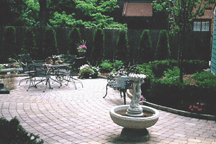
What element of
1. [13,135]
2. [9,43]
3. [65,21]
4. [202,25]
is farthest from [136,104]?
[65,21]

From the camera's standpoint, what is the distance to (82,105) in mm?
7586

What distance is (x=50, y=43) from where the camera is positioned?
15875mm

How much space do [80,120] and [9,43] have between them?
11.0m

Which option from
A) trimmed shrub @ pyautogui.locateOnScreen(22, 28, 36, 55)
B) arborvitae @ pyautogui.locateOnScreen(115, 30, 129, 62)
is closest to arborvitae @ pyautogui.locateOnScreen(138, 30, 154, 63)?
arborvitae @ pyautogui.locateOnScreen(115, 30, 129, 62)

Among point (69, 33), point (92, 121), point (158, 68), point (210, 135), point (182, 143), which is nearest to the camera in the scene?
point (182, 143)

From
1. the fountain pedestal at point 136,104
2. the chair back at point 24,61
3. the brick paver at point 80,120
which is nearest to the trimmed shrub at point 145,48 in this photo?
the chair back at point 24,61

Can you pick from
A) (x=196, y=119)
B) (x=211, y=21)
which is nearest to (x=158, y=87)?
(x=196, y=119)

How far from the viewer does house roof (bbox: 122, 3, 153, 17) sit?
20.9 m

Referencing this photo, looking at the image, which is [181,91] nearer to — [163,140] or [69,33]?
[163,140]

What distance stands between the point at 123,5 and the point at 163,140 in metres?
18.7

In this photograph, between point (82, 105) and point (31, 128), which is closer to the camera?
point (31, 128)

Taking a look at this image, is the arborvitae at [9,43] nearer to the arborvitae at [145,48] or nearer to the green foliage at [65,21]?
the green foliage at [65,21]

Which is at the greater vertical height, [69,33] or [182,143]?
[69,33]

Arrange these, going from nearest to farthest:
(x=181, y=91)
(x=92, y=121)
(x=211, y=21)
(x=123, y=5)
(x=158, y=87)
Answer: (x=92, y=121) < (x=181, y=91) < (x=158, y=87) < (x=211, y=21) < (x=123, y=5)
